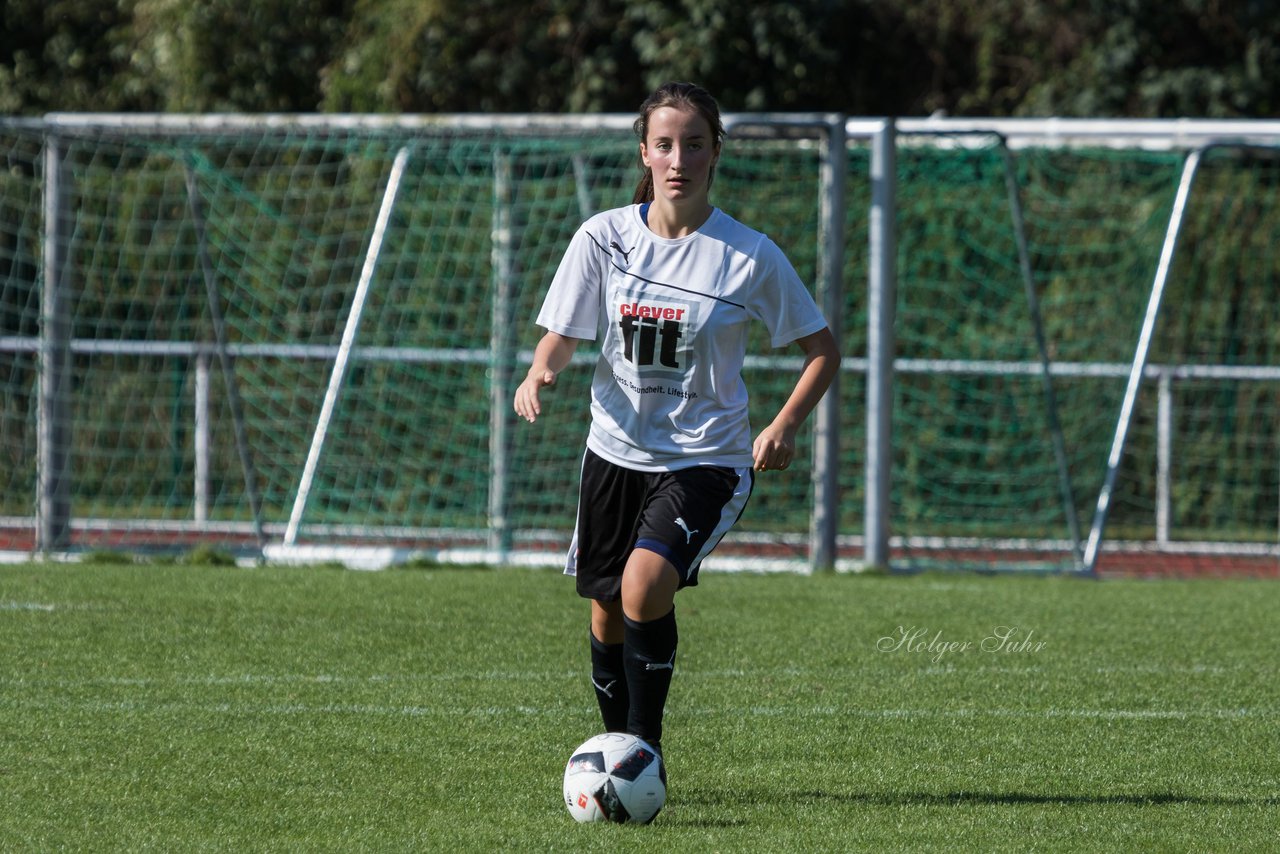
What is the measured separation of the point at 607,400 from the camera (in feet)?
13.7

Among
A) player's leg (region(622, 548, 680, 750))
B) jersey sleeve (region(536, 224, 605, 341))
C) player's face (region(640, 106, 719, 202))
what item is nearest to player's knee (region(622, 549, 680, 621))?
player's leg (region(622, 548, 680, 750))

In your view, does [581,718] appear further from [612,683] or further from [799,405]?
[799,405]

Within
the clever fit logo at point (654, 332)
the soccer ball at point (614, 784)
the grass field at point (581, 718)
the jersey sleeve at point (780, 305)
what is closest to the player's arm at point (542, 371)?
the clever fit logo at point (654, 332)

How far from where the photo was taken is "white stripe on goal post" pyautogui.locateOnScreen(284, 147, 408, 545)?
9562 mm

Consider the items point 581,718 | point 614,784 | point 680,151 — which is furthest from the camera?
point 581,718

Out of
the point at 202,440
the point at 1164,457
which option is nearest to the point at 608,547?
the point at 202,440

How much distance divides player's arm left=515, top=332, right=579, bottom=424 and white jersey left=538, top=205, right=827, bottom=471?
37mm

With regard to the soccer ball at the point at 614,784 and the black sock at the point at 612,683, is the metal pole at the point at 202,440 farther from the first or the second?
the soccer ball at the point at 614,784

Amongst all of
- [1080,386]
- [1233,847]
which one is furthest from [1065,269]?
[1233,847]

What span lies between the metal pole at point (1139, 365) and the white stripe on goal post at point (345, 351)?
4.29m

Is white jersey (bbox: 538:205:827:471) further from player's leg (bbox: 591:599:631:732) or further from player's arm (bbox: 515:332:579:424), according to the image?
player's leg (bbox: 591:599:631:732)

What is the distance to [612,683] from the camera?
427 centimetres

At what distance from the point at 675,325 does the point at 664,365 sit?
0.33ft

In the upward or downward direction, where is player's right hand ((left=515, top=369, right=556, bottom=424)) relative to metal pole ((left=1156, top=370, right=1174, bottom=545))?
upward
